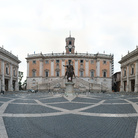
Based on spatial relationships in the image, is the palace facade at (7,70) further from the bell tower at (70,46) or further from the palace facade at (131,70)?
the palace facade at (131,70)

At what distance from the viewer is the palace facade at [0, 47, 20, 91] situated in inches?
1435

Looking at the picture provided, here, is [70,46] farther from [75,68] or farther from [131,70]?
[131,70]

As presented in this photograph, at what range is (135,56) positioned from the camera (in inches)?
1452

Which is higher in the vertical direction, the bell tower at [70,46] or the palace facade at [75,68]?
the bell tower at [70,46]

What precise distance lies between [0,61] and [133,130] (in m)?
38.6

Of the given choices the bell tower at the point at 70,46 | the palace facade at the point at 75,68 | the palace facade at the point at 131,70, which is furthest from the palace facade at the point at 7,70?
the palace facade at the point at 131,70

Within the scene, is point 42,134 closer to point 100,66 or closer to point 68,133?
point 68,133

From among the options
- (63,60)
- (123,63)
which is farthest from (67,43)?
(123,63)

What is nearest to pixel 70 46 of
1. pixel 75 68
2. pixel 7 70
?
pixel 75 68

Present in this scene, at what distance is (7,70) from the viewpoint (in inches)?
1601

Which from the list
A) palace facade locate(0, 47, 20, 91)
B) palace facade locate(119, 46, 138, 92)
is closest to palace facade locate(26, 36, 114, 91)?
palace facade locate(0, 47, 20, 91)

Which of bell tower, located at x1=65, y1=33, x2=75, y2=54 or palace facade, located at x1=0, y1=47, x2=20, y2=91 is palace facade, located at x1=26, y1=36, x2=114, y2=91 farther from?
palace facade, located at x1=0, y1=47, x2=20, y2=91

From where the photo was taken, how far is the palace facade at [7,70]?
36.4m

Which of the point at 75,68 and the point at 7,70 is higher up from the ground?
the point at 75,68
